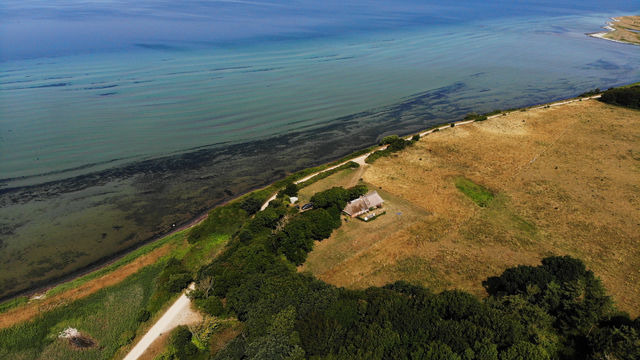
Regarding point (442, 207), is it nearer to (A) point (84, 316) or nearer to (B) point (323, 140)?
(B) point (323, 140)

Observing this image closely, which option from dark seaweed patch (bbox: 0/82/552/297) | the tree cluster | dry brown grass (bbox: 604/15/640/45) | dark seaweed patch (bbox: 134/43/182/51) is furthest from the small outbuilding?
dry brown grass (bbox: 604/15/640/45)

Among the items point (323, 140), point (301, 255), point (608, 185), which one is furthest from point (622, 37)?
point (301, 255)

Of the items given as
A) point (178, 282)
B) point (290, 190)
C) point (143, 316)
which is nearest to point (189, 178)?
point (290, 190)

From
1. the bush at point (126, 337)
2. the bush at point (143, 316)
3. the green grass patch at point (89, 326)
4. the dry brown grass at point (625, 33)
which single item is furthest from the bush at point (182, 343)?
the dry brown grass at point (625, 33)

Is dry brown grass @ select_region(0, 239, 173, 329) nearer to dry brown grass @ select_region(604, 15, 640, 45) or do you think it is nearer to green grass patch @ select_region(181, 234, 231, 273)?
green grass patch @ select_region(181, 234, 231, 273)

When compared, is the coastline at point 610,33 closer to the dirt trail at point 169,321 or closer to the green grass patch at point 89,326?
the dirt trail at point 169,321

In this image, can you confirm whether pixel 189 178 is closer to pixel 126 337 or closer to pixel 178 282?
pixel 178 282
